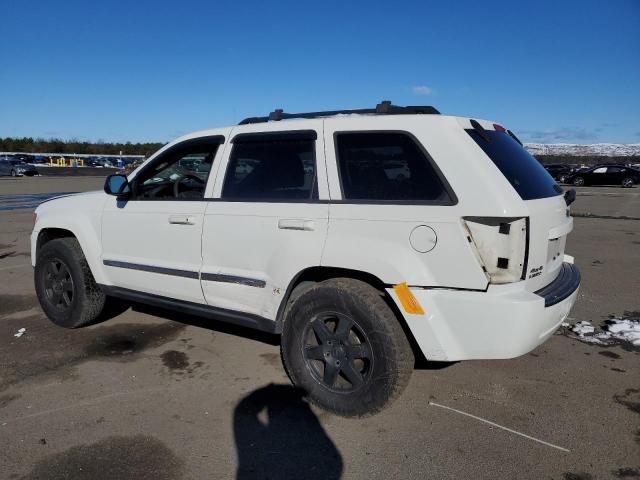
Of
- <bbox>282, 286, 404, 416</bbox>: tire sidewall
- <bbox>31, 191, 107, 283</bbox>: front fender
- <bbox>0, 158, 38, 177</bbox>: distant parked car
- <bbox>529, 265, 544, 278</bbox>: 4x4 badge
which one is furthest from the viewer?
<bbox>0, 158, 38, 177</bbox>: distant parked car

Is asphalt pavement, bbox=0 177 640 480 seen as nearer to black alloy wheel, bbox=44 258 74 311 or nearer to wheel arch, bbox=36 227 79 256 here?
black alloy wheel, bbox=44 258 74 311

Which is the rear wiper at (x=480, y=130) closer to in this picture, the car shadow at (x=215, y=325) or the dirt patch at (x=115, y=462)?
the car shadow at (x=215, y=325)

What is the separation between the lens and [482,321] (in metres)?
2.77

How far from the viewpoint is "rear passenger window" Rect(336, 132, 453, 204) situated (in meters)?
2.98

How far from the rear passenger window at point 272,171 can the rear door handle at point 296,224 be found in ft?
0.56

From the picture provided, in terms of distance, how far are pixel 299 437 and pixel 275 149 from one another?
1.98 m

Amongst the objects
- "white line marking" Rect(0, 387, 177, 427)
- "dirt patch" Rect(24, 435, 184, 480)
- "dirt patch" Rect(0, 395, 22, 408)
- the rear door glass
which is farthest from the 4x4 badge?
"dirt patch" Rect(0, 395, 22, 408)

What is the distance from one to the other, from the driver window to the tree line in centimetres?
7835

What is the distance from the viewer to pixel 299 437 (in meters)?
3.01

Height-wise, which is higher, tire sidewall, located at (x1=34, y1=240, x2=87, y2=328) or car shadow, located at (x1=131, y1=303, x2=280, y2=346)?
tire sidewall, located at (x1=34, y1=240, x2=87, y2=328)

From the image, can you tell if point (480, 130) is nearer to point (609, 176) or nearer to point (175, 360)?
point (175, 360)

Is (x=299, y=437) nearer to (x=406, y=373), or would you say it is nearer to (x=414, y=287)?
(x=406, y=373)

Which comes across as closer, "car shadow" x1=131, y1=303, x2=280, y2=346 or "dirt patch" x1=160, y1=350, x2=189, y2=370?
"dirt patch" x1=160, y1=350, x2=189, y2=370

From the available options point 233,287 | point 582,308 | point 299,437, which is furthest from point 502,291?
point 582,308
